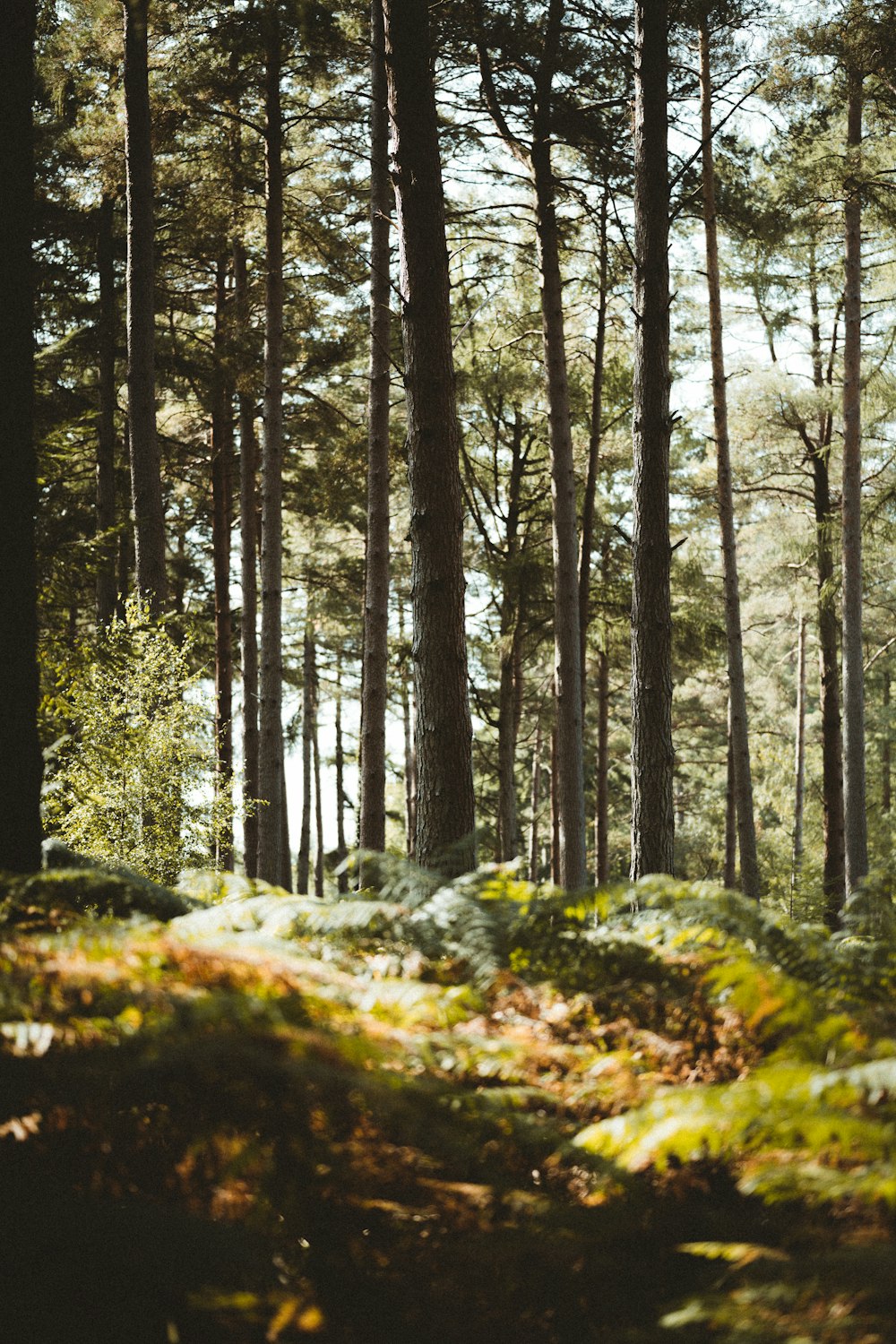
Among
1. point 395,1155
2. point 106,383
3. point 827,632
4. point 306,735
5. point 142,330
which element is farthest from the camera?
point 306,735

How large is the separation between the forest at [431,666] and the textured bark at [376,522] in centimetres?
6

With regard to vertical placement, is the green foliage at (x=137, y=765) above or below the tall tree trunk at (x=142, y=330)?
below

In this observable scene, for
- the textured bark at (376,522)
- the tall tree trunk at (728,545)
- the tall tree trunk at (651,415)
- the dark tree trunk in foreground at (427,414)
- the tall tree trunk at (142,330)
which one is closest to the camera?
the dark tree trunk in foreground at (427,414)

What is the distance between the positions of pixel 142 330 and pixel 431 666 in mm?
7149

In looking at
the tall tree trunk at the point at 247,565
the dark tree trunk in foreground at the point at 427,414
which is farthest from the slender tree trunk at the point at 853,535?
the dark tree trunk in foreground at the point at 427,414

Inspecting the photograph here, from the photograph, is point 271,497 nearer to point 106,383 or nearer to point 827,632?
point 106,383

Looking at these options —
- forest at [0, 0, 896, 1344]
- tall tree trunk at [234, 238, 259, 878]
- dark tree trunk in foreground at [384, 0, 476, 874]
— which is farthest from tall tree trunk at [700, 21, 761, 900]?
dark tree trunk in foreground at [384, 0, 476, 874]

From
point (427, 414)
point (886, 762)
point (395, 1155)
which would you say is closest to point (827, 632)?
point (427, 414)

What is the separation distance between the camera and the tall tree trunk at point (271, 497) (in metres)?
→ 11.9

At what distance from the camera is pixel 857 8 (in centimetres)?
1123

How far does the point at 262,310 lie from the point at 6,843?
44.2ft

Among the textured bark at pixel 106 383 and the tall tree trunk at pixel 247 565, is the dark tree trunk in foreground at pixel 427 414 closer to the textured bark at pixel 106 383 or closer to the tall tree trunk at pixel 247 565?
the tall tree trunk at pixel 247 565

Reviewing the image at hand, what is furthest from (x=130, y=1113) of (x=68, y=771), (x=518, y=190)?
(x=518, y=190)

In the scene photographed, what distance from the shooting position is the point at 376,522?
408 inches
